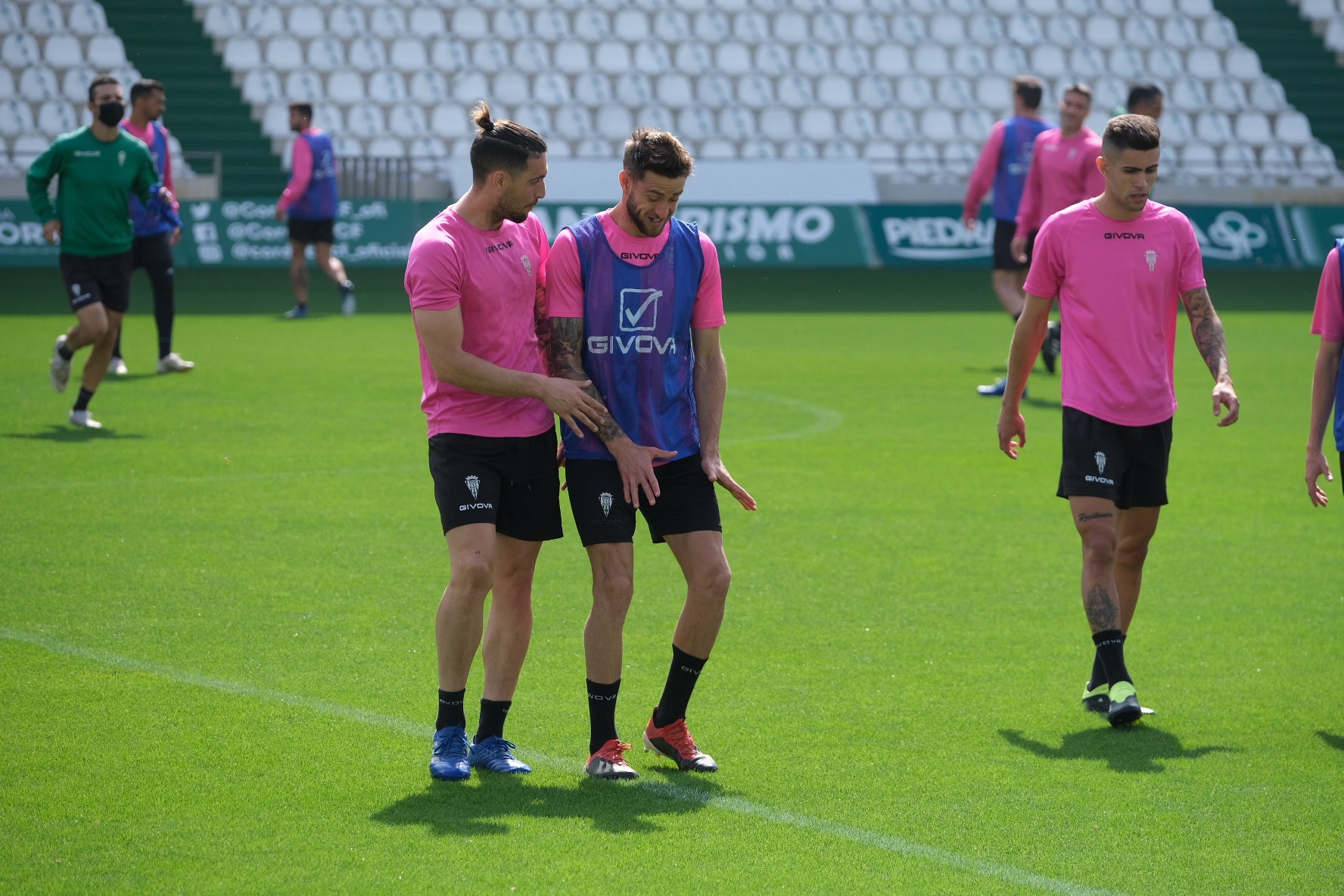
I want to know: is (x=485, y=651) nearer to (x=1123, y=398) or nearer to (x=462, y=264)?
(x=462, y=264)

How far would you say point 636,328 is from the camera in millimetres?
4750

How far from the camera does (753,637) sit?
6.31 metres

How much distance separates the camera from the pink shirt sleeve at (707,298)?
4828 mm

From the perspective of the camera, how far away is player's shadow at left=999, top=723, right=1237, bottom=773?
495 cm

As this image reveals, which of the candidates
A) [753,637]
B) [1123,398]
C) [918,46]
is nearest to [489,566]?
[753,637]

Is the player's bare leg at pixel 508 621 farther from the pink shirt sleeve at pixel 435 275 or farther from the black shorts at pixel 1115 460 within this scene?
the black shorts at pixel 1115 460

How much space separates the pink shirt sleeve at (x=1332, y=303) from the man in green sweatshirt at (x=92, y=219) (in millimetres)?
8143

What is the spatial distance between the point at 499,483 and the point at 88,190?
7.45 m

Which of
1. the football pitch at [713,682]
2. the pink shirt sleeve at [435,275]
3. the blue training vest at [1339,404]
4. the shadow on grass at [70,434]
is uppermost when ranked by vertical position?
the pink shirt sleeve at [435,275]

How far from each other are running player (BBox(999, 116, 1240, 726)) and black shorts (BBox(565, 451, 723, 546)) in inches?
52.5

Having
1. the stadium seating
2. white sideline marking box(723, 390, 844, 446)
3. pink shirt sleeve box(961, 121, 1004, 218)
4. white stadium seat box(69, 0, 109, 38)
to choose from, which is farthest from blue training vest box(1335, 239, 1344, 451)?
white stadium seat box(69, 0, 109, 38)

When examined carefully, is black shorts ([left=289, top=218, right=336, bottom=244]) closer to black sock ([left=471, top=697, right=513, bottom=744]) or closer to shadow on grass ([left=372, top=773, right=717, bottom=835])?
black sock ([left=471, top=697, right=513, bottom=744])

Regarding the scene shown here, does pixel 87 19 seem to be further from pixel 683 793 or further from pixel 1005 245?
pixel 683 793

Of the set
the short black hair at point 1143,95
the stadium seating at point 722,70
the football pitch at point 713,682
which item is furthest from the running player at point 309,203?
the short black hair at point 1143,95
